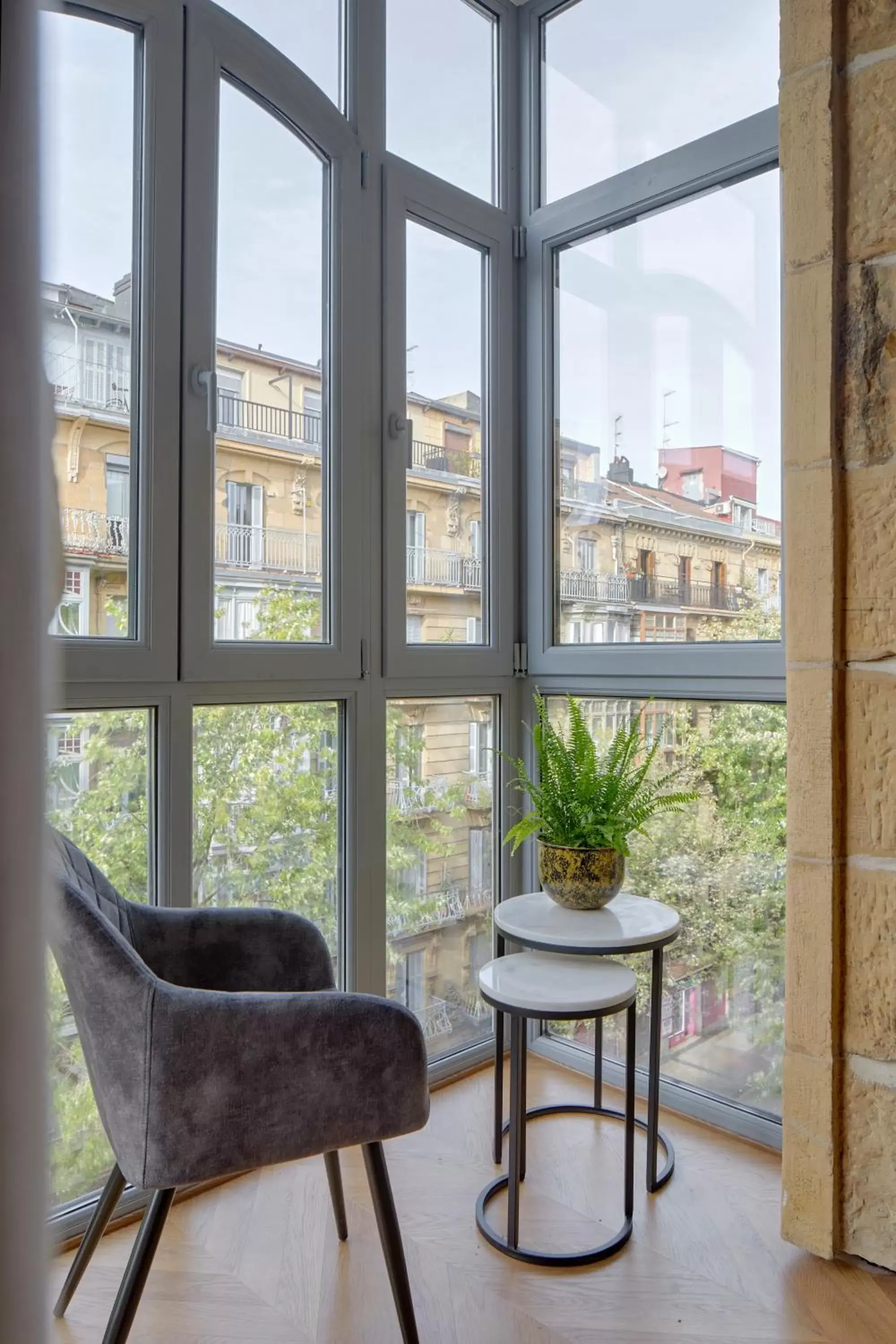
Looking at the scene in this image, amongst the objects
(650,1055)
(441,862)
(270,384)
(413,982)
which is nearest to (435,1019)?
(413,982)

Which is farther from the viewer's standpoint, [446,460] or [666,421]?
[446,460]

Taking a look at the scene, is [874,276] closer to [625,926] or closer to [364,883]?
[625,926]

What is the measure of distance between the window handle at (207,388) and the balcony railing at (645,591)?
1.10 meters

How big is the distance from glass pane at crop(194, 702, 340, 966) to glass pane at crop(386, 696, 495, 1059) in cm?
19

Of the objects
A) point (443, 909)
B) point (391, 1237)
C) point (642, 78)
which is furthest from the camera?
point (443, 909)

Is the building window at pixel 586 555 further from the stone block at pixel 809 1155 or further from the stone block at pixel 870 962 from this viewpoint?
the stone block at pixel 809 1155

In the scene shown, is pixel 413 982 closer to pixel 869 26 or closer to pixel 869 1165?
pixel 869 1165

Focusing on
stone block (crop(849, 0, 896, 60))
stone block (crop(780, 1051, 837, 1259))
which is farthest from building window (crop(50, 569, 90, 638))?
stone block (crop(849, 0, 896, 60))

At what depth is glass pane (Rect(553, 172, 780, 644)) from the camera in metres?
2.11

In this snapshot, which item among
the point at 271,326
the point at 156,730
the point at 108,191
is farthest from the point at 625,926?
the point at 108,191

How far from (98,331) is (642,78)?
1.57 m

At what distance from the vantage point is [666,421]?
2291 mm

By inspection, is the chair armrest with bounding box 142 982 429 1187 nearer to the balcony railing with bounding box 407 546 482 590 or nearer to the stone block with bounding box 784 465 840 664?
the stone block with bounding box 784 465 840 664

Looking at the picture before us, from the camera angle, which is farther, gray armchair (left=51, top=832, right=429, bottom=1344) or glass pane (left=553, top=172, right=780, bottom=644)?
glass pane (left=553, top=172, right=780, bottom=644)
